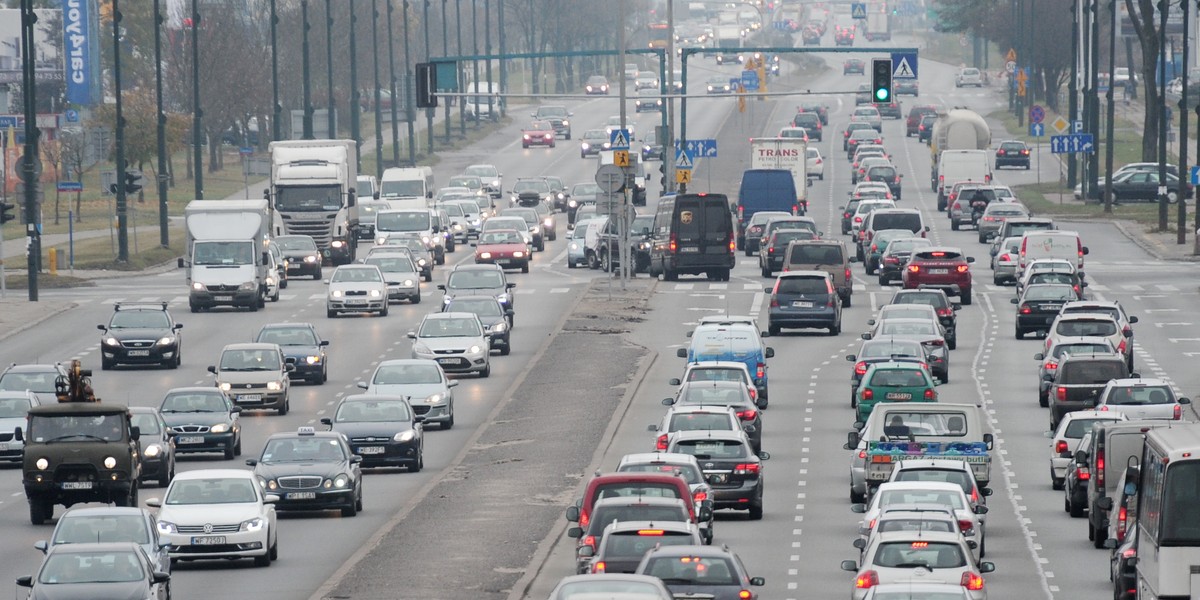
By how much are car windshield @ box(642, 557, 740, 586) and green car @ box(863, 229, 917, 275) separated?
45743 mm

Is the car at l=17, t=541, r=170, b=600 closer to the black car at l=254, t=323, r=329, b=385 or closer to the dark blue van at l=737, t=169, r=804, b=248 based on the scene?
the black car at l=254, t=323, r=329, b=385

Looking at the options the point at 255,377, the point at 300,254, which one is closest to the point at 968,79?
the point at 300,254

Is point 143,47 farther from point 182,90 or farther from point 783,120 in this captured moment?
point 783,120

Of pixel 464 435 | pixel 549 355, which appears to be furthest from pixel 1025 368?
pixel 464 435

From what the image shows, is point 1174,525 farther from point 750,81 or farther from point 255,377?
point 750,81

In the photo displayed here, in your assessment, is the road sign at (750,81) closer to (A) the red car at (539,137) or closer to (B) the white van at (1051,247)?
(A) the red car at (539,137)

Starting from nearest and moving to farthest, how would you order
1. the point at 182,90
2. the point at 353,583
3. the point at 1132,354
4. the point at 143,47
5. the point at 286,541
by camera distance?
1. the point at 353,583
2. the point at 286,541
3. the point at 1132,354
4. the point at 182,90
5. the point at 143,47

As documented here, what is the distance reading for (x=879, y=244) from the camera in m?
68.6

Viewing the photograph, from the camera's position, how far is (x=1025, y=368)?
50.1 metres

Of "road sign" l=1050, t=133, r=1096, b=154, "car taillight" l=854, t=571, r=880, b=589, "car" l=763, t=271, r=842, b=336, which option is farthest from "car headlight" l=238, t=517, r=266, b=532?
"road sign" l=1050, t=133, r=1096, b=154

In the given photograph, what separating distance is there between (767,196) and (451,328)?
31736 mm

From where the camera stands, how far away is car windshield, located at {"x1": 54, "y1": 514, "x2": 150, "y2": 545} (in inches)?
1014

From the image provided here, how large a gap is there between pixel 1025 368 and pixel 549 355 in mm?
9982

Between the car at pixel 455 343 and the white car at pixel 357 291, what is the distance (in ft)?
32.6
